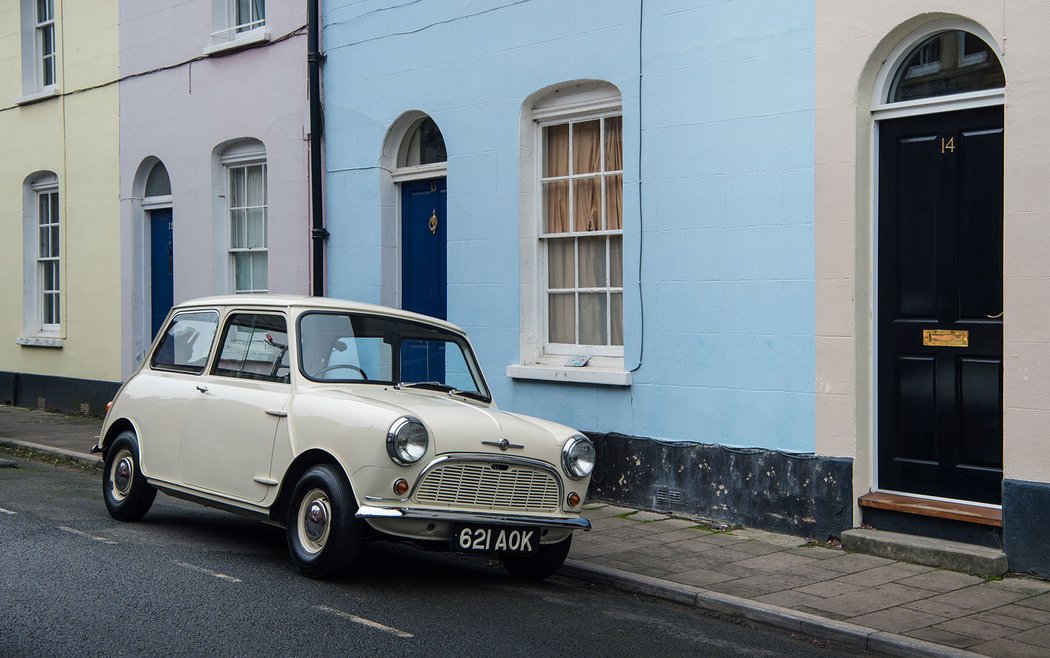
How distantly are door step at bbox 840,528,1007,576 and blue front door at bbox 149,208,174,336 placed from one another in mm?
10412

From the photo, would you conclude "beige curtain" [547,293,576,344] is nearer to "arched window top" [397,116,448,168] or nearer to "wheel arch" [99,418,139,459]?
"arched window top" [397,116,448,168]

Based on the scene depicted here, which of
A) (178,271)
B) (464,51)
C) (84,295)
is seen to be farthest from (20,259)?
(464,51)

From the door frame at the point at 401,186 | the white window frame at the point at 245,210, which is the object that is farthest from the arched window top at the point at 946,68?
the white window frame at the point at 245,210

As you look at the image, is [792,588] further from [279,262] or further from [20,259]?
[20,259]

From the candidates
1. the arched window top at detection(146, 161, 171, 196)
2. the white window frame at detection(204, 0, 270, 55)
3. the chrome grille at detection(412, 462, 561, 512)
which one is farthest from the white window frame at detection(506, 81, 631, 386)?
the arched window top at detection(146, 161, 171, 196)

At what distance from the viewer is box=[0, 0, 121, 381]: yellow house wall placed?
16281mm

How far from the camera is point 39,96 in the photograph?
57.4ft

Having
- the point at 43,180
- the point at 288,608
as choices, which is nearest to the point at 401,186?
the point at 288,608

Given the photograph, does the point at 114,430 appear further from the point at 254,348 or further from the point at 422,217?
the point at 422,217

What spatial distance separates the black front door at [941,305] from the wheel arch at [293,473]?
400 centimetres

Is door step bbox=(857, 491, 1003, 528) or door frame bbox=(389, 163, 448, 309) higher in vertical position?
door frame bbox=(389, 163, 448, 309)

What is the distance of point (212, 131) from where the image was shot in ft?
47.7

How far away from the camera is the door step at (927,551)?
7340 mm

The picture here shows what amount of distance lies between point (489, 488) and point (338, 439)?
93cm
